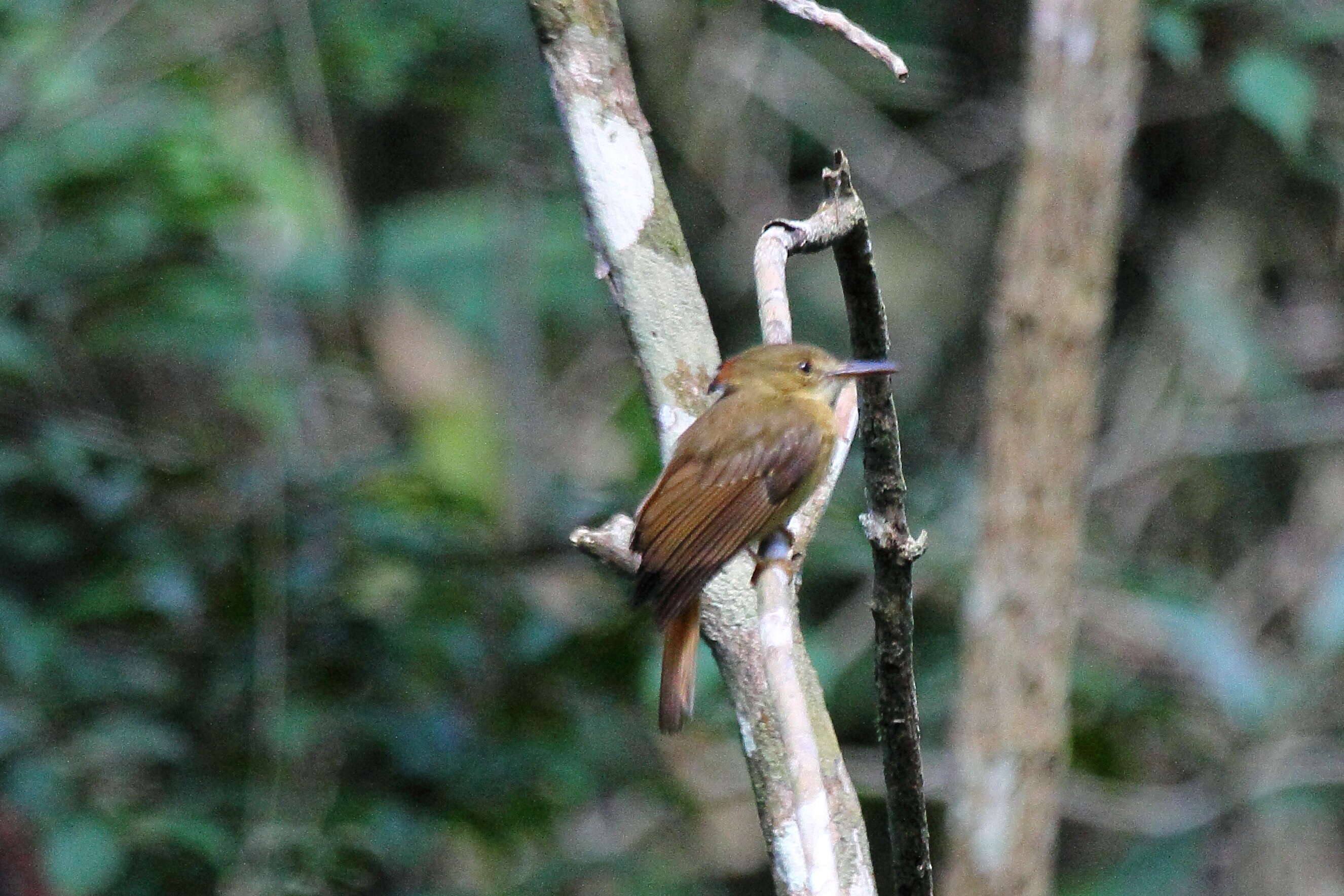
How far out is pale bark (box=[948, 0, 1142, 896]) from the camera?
11.0 ft

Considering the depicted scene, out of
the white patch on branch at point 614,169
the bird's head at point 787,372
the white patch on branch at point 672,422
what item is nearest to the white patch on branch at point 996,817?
the bird's head at point 787,372

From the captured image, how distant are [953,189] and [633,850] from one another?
87.1 inches

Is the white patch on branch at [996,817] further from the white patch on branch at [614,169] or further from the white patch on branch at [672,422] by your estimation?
the white patch on branch at [614,169]

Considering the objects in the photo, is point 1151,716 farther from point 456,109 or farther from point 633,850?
point 456,109

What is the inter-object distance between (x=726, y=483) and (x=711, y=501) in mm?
46

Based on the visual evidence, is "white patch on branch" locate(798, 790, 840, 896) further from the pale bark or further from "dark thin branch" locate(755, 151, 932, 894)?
the pale bark

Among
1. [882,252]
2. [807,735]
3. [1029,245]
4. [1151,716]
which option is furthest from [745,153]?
[807,735]

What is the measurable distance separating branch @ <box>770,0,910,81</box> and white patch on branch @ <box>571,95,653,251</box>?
0.35 meters

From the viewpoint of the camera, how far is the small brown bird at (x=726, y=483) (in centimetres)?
209

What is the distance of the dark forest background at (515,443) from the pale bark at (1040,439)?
0.25 metres

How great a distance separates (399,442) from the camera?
4.55m

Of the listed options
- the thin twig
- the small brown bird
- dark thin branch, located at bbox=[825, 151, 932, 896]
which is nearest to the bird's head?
the small brown bird

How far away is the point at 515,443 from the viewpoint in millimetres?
4133

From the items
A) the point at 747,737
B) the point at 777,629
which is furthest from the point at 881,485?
the point at 747,737
